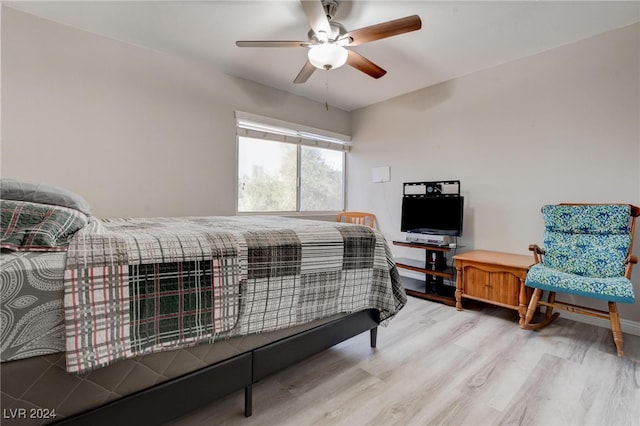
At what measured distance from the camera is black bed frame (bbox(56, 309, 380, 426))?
98cm

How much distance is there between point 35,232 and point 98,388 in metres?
0.55

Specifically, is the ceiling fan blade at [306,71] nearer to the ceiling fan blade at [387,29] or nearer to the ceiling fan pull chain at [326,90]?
the ceiling fan blade at [387,29]

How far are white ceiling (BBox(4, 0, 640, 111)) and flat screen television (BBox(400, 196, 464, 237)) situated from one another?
145 centimetres

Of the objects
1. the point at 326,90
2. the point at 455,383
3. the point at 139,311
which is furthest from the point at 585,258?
the point at 326,90

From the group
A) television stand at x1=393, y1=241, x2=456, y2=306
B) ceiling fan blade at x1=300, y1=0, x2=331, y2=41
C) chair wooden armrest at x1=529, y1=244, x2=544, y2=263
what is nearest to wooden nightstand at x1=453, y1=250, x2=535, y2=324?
chair wooden armrest at x1=529, y1=244, x2=544, y2=263

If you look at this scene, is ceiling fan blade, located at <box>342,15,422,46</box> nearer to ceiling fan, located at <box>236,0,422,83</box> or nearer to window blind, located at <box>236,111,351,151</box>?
ceiling fan, located at <box>236,0,422,83</box>

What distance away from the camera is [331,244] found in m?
1.59

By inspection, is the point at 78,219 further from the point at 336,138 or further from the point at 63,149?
the point at 336,138

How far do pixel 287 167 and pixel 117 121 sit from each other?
1987 millimetres

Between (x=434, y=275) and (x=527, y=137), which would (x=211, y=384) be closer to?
(x=434, y=275)

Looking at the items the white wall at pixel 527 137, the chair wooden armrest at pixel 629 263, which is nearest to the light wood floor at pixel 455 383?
the chair wooden armrest at pixel 629 263

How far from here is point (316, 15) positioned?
6.09 feet

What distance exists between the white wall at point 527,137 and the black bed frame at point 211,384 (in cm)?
235

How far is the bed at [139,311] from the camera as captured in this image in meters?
0.84
